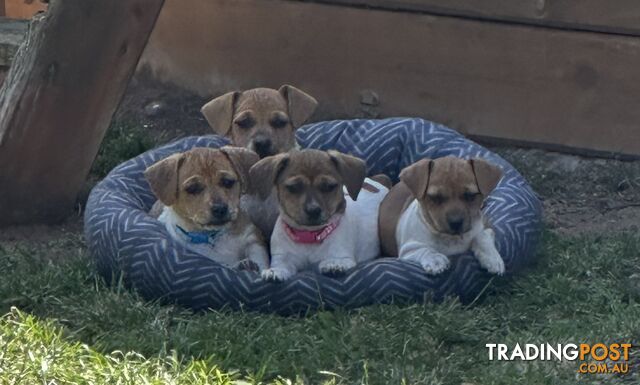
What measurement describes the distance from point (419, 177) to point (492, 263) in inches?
22.1

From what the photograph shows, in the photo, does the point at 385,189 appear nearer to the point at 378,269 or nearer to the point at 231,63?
the point at 378,269

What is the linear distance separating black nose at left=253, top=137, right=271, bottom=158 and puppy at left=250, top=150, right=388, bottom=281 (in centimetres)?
52

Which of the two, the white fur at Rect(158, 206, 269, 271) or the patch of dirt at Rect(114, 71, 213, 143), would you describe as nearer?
the white fur at Rect(158, 206, 269, 271)

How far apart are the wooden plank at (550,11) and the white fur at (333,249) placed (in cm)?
232

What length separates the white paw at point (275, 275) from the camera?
21.3 ft

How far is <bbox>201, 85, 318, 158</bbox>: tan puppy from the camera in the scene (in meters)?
7.41

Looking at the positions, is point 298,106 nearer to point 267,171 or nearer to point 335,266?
point 267,171

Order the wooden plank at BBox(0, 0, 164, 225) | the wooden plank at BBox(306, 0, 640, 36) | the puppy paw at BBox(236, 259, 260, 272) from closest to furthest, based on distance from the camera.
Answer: the puppy paw at BBox(236, 259, 260, 272) → the wooden plank at BBox(0, 0, 164, 225) → the wooden plank at BBox(306, 0, 640, 36)

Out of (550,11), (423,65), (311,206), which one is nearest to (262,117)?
(311,206)

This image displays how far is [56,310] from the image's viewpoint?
6.51 m

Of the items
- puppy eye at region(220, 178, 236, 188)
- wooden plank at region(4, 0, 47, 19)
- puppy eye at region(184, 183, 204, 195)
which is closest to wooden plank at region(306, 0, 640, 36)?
puppy eye at region(220, 178, 236, 188)

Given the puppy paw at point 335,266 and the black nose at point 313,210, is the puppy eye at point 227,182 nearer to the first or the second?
the black nose at point 313,210

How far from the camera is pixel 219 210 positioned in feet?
21.9

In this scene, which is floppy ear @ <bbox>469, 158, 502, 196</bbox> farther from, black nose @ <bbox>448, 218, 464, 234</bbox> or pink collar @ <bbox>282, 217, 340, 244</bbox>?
pink collar @ <bbox>282, 217, 340, 244</bbox>
